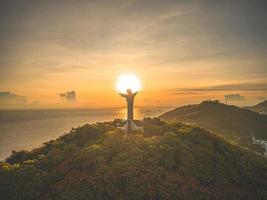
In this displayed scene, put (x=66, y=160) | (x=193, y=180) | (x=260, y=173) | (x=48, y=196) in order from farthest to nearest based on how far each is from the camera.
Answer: (x=260, y=173), (x=66, y=160), (x=193, y=180), (x=48, y=196)

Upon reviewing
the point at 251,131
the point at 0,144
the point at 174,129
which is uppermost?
the point at 174,129

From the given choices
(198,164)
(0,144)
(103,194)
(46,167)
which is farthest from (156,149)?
(0,144)

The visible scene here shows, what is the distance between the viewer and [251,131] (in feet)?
225

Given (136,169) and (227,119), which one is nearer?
(136,169)

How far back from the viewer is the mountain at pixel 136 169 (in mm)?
15852

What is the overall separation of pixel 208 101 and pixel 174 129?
73732 mm

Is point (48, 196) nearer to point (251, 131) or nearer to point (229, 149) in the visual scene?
point (229, 149)

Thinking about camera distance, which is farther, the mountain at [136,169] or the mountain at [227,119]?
the mountain at [227,119]

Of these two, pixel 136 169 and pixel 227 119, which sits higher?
pixel 136 169

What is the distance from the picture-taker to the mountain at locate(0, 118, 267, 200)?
1585 centimetres

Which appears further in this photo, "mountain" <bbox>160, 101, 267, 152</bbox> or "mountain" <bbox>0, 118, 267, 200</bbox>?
"mountain" <bbox>160, 101, 267, 152</bbox>

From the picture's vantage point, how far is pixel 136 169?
56.0 ft

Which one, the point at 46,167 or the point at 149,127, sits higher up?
the point at 149,127

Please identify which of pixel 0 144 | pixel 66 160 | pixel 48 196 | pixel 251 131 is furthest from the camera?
pixel 0 144
